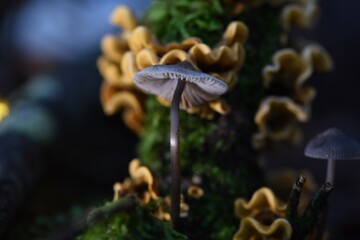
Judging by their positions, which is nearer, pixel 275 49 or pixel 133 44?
pixel 133 44

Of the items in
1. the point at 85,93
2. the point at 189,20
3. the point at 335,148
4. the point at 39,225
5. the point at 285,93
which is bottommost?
the point at 39,225

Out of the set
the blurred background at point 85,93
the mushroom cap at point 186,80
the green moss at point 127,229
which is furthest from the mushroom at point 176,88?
the blurred background at point 85,93

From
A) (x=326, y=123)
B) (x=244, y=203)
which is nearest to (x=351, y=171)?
(x=326, y=123)

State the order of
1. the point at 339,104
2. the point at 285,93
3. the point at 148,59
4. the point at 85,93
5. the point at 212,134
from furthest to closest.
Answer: the point at 339,104, the point at 85,93, the point at 285,93, the point at 212,134, the point at 148,59

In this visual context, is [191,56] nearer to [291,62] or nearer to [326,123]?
[291,62]

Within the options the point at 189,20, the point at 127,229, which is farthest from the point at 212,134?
the point at 127,229

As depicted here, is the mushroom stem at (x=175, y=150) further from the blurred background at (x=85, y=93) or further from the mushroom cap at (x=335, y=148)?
the blurred background at (x=85, y=93)

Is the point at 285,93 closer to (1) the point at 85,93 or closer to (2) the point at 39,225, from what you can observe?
(2) the point at 39,225
